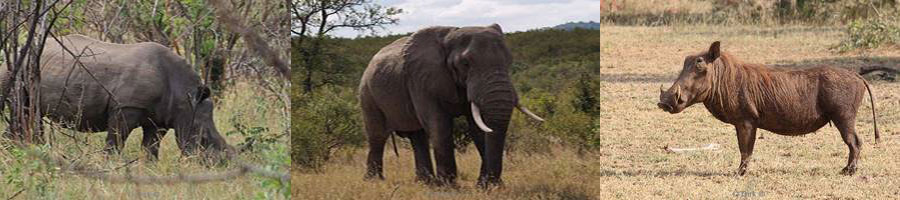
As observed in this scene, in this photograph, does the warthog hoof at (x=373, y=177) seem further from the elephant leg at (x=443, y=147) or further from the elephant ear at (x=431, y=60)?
the elephant ear at (x=431, y=60)

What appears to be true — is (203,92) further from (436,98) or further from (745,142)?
(436,98)

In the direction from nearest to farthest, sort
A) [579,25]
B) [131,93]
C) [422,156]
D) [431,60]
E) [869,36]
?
[579,25] < [422,156] < [431,60] < [131,93] < [869,36]

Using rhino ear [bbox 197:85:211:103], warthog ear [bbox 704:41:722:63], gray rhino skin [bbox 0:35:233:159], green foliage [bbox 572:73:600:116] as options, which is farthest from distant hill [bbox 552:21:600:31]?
rhino ear [bbox 197:85:211:103]

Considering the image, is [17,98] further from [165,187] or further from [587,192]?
[587,192]

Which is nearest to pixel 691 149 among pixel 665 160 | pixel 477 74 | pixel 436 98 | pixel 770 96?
pixel 665 160

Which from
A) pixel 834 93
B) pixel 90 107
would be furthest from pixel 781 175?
pixel 90 107

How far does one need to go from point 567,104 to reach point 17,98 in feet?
13.4

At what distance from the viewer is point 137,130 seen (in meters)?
8.48

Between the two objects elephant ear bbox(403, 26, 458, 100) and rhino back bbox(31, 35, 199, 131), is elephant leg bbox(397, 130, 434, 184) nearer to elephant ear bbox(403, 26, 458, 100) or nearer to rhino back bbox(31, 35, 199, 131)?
elephant ear bbox(403, 26, 458, 100)

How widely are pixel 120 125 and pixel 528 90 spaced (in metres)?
4.61

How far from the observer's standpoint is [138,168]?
6.25 meters

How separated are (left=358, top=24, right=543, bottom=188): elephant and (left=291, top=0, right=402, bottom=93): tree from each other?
0.14 metres

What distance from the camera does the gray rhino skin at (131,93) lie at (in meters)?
7.37

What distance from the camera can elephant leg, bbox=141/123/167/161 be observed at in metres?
7.09
